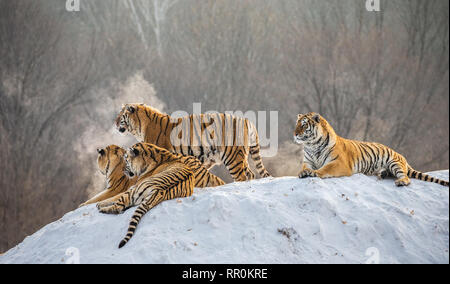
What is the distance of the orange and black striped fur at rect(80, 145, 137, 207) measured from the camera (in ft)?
14.8

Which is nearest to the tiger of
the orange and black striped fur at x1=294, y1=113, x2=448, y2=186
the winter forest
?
the orange and black striped fur at x1=294, y1=113, x2=448, y2=186

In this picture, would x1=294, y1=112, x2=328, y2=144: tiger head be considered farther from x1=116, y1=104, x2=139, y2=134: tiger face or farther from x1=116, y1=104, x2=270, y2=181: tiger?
x1=116, y1=104, x2=139, y2=134: tiger face

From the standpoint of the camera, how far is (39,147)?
9.04 meters

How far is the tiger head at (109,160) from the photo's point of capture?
4598 mm

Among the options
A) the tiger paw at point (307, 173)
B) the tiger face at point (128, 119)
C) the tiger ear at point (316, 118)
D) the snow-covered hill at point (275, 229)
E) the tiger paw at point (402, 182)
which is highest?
the tiger ear at point (316, 118)

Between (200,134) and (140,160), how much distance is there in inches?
56.8

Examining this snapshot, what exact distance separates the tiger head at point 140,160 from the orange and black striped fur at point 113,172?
0.27 m

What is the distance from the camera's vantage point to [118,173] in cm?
457

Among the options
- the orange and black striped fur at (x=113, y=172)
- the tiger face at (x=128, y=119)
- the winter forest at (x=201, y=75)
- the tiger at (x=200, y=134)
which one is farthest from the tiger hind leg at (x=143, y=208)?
the winter forest at (x=201, y=75)

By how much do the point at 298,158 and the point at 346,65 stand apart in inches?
112

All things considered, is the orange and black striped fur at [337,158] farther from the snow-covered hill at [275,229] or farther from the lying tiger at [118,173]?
the lying tiger at [118,173]
